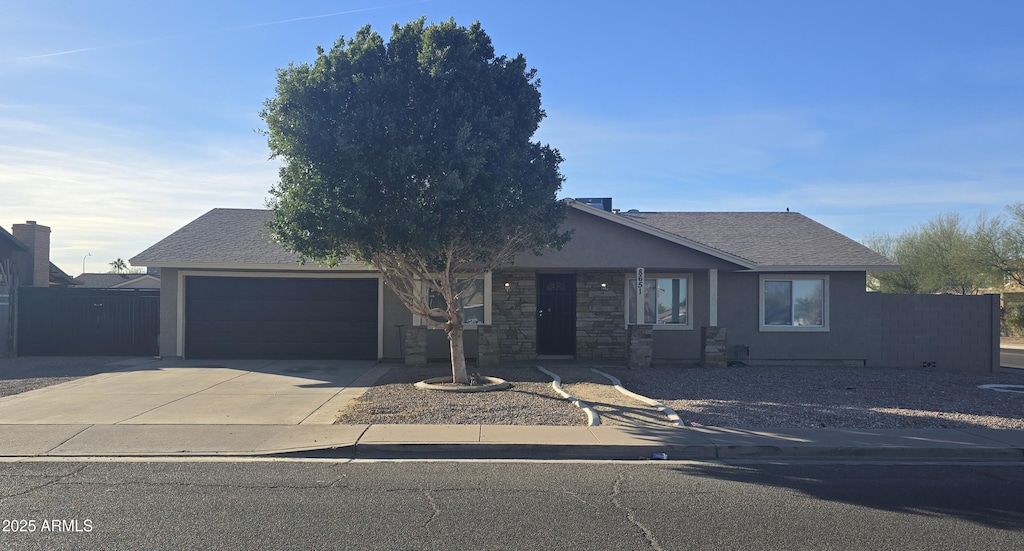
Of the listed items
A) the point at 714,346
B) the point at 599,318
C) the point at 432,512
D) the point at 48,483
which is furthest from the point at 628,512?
the point at 599,318

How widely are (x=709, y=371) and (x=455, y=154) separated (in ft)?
26.7

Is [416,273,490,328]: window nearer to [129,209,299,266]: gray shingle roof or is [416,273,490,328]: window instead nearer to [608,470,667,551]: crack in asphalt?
[129,209,299,266]: gray shingle roof

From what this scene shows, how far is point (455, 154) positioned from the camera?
10773 mm

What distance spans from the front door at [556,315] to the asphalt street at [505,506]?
9705 mm

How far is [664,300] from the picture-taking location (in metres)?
17.4

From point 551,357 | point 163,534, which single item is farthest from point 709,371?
point 163,534

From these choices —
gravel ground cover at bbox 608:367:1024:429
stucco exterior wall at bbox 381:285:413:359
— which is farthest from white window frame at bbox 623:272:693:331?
stucco exterior wall at bbox 381:285:413:359

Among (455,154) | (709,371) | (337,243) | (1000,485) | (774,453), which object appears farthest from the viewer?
(709,371)

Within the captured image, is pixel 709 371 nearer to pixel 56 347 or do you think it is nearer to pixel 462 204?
pixel 462 204

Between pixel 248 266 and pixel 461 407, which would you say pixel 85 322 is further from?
pixel 461 407

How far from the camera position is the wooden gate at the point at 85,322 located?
56.3 feet

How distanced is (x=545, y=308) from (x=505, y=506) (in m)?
11.5

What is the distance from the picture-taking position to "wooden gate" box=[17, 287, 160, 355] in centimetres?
1716

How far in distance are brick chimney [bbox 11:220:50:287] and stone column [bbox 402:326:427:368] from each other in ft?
54.6
